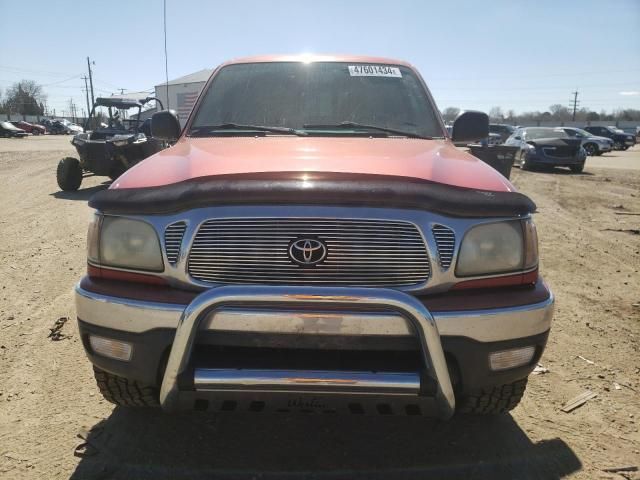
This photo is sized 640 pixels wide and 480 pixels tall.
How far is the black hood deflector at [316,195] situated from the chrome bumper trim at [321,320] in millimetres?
368

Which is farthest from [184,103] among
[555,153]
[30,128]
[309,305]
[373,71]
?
[30,128]

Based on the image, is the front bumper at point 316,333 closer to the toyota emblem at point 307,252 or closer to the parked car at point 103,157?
the toyota emblem at point 307,252

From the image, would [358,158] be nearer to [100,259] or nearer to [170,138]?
[100,259]

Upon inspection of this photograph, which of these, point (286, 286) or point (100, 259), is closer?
point (286, 286)

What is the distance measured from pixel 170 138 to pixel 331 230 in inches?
80.7

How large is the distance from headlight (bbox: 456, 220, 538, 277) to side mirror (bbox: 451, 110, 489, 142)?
5.34ft

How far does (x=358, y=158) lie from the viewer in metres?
2.14

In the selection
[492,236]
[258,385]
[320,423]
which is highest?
[492,236]

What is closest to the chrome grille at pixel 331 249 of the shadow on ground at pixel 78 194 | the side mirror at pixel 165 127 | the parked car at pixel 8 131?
the side mirror at pixel 165 127

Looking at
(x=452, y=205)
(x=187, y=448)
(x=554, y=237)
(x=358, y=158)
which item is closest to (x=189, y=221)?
(x=358, y=158)

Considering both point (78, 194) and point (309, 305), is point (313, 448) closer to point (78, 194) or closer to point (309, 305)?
point (309, 305)

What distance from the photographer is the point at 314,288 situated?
171 centimetres

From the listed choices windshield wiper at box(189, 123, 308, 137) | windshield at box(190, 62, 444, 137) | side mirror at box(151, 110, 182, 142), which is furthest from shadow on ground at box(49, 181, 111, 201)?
windshield wiper at box(189, 123, 308, 137)

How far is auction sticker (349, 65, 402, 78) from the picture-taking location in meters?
3.35
